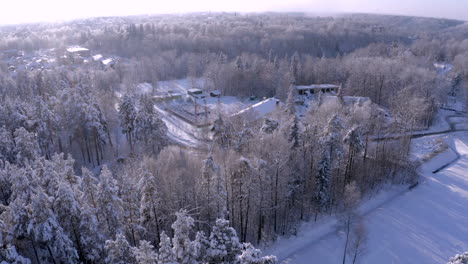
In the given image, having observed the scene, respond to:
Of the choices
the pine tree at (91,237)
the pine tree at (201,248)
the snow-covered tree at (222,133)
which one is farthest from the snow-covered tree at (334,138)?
the pine tree at (91,237)

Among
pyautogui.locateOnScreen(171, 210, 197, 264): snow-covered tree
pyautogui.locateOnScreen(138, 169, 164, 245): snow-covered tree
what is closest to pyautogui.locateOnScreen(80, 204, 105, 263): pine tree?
pyautogui.locateOnScreen(138, 169, 164, 245): snow-covered tree

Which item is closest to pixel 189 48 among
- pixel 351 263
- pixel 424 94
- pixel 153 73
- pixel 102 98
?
pixel 153 73

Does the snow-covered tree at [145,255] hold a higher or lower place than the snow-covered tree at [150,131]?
higher

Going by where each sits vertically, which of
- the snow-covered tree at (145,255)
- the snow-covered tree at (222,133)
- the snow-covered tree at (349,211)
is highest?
the snow-covered tree at (145,255)

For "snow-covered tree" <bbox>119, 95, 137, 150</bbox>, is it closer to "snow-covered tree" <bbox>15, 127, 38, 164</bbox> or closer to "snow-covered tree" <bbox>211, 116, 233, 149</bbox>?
"snow-covered tree" <bbox>211, 116, 233, 149</bbox>

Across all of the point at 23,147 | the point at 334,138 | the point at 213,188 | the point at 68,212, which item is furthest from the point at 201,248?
the point at 23,147

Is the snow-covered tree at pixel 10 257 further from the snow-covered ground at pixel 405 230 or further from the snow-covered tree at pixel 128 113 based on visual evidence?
the snow-covered tree at pixel 128 113
